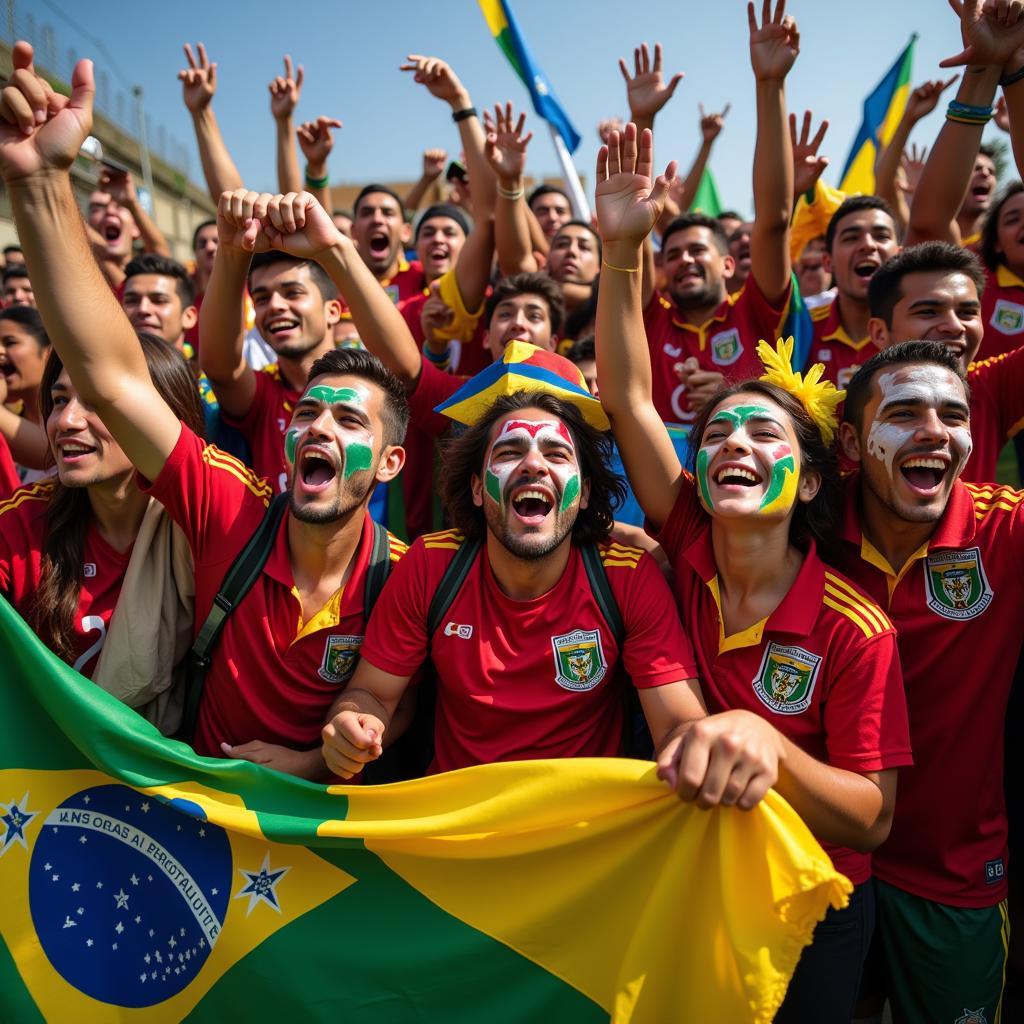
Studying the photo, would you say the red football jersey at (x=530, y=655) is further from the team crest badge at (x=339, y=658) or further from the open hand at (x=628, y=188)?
the open hand at (x=628, y=188)

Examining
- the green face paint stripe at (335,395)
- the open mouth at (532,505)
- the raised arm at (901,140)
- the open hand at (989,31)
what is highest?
the raised arm at (901,140)

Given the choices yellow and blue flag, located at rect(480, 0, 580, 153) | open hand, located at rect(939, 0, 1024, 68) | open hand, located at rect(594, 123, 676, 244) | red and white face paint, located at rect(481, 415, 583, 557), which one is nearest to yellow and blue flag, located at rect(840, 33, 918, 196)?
yellow and blue flag, located at rect(480, 0, 580, 153)

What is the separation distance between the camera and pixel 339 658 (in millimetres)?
2990

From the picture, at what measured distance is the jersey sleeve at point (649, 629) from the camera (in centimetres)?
263

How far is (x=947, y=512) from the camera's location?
291 centimetres

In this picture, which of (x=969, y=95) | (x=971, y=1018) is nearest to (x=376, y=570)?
(x=971, y=1018)

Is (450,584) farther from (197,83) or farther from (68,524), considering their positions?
(197,83)

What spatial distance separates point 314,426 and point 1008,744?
9.79 ft

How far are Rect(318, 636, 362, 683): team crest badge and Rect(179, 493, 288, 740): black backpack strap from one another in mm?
349

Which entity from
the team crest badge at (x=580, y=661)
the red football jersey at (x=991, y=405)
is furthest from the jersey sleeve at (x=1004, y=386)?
the team crest badge at (x=580, y=661)

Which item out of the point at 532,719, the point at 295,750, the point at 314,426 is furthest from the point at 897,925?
the point at 314,426

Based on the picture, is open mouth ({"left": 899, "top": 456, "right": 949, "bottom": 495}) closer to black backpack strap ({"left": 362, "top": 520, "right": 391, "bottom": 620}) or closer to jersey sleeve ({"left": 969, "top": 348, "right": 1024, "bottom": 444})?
jersey sleeve ({"left": 969, "top": 348, "right": 1024, "bottom": 444})

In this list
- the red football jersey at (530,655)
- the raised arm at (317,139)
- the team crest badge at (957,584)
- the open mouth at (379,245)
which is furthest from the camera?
the open mouth at (379,245)

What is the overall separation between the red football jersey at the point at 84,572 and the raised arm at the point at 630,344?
1865 mm
